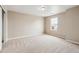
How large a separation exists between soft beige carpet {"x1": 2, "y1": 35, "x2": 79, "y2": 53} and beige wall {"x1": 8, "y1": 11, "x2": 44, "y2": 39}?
0.44 feet

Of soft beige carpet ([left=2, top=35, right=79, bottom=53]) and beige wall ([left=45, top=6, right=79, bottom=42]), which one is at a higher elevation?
beige wall ([left=45, top=6, right=79, bottom=42])

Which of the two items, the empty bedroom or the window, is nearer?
the empty bedroom

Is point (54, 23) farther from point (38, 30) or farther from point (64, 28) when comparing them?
point (38, 30)

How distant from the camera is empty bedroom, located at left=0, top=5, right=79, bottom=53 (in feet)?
4.92

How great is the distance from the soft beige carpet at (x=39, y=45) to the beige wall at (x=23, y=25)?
5.3 inches

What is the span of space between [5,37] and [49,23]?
1012 millimetres

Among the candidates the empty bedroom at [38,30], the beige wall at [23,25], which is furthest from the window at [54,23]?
the beige wall at [23,25]

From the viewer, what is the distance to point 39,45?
1777 mm

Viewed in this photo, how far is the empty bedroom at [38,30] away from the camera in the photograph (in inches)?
59.1

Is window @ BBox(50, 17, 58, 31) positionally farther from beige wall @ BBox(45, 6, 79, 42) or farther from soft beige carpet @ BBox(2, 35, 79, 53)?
soft beige carpet @ BBox(2, 35, 79, 53)

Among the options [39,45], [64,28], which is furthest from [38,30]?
[64,28]

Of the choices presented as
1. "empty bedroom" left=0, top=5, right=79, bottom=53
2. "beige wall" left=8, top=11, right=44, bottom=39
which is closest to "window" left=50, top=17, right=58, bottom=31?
"empty bedroom" left=0, top=5, right=79, bottom=53

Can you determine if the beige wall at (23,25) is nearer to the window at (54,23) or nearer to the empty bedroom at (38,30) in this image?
the empty bedroom at (38,30)
